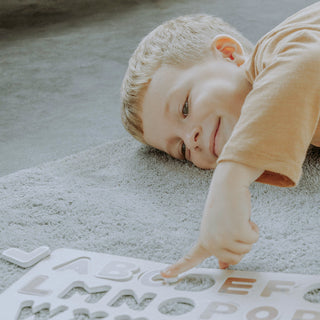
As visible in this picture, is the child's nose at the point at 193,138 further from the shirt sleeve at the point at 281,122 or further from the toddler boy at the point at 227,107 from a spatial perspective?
the shirt sleeve at the point at 281,122

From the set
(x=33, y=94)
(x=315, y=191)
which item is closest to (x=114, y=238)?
(x=315, y=191)

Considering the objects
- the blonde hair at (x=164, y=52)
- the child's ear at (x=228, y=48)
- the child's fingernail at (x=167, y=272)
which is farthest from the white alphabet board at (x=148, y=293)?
the child's ear at (x=228, y=48)

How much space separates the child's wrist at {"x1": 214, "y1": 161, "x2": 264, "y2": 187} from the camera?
0.71m

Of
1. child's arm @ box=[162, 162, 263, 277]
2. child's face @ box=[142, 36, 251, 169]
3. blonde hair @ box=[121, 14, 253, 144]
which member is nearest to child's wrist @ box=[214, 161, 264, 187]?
child's arm @ box=[162, 162, 263, 277]

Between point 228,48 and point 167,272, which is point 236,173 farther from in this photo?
point 228,48

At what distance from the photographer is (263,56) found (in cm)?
91

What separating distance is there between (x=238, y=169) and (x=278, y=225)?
0.22 metres

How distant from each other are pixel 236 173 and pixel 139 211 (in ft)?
1.05

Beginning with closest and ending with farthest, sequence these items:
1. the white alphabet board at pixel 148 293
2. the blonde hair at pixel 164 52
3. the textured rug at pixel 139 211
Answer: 1. the white alphabet board at pixel 148 293
2. the textured rug at pixel 139 211
3. the blonde hair at pixel 164 52

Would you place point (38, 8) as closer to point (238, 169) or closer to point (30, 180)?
point (30, 180)

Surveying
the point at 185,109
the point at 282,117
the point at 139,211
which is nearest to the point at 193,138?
the point at 185,109

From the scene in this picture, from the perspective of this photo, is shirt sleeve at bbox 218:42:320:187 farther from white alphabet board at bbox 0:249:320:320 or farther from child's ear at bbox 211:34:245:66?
child's ear at bbox 211:34:245:66

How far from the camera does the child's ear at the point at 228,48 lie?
Result: 1.11 metres

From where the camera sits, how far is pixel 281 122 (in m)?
0.75
